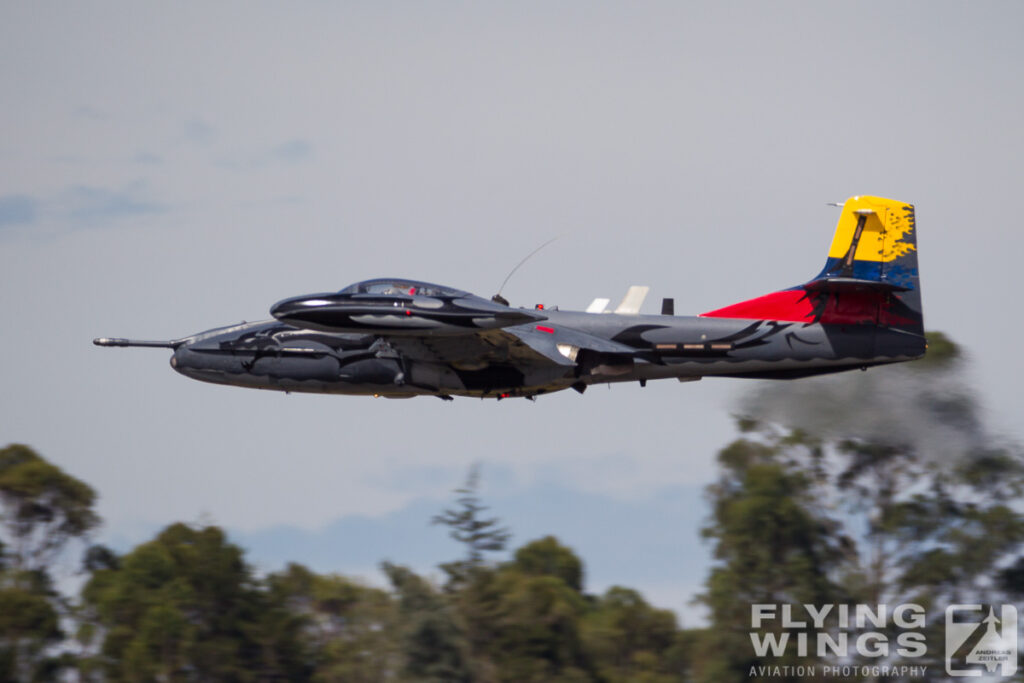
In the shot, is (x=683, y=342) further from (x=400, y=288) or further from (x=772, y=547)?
(x=772, y=547)

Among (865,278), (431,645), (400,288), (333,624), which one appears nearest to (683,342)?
(865,278)

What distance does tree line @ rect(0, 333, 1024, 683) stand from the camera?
145 feet

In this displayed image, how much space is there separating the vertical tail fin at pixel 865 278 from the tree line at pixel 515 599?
15574 millimetres

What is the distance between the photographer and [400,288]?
2522cm

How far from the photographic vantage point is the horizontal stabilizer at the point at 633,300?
2772 cm

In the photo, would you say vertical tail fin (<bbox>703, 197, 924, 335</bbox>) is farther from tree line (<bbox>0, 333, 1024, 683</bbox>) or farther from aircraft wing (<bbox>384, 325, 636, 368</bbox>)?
tree line (<bbox>0, 333, 1024, 683</bbox>)

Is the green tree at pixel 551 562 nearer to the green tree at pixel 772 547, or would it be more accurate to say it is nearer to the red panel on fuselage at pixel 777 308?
the green tree at pixel 772 547

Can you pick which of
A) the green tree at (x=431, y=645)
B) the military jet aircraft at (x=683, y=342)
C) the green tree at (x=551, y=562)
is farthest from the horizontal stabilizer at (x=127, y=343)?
the green tree at (x=551, y=562)

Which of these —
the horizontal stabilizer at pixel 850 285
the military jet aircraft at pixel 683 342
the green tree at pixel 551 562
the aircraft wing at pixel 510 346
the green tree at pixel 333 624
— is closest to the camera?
the aircraft wing at pixel 510 346

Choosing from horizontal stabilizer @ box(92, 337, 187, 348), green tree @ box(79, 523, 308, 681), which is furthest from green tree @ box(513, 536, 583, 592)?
horizontal stabilizer @ box(92, 337, 187, 348)

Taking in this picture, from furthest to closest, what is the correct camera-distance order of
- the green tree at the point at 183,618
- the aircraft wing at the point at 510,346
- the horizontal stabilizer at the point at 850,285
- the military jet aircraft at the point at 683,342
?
the green tree at the point at 183,618 → the military jet aircraft at the point at 683,342 → the horizontal stabilizer at the point at 850,285 → the aircraft wing at the point at 510,346

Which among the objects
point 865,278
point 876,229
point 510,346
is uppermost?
point 876,229

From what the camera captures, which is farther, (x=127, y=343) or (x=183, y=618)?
(x=183, y=618)

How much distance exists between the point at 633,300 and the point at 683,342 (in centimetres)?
148
